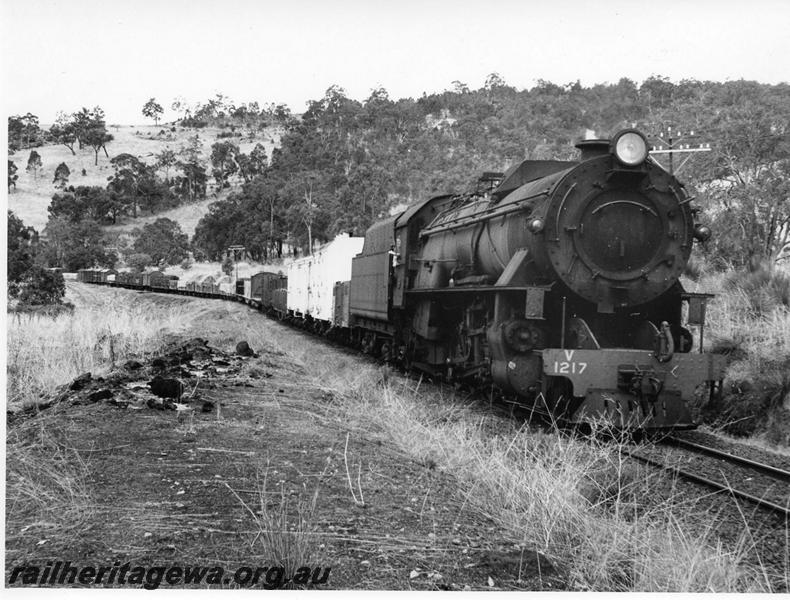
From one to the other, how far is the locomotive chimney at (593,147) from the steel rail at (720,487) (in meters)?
3.84

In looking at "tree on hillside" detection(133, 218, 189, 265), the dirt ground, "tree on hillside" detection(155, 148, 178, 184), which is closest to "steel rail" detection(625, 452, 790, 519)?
the dirt ground

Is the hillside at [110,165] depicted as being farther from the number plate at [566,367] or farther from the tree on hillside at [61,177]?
the number plate at [566,367]

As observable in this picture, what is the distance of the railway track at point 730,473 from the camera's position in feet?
21.1

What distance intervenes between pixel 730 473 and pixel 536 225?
11.5ft

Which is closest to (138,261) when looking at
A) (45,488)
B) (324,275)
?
(324,275)

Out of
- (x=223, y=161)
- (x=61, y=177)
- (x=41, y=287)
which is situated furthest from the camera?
(x=223, y=161)

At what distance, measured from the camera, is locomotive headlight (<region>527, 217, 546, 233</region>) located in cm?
893

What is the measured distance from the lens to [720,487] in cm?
674

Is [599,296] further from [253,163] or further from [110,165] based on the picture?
[253,163]

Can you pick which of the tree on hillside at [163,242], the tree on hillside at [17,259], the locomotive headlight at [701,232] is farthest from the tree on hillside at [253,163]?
the locomotive headlight at [701,232]

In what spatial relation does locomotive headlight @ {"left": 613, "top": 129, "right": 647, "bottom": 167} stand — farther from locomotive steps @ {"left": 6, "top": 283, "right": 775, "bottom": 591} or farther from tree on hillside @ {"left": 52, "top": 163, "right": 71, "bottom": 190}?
tree on hillside @ {"left": 52, "top": 163, "right": 71, "bottom": 190}

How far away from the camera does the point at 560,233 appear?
906 cm
